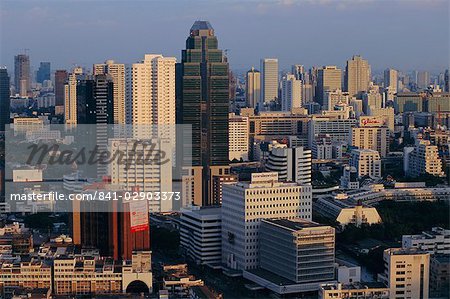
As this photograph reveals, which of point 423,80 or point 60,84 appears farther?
point 423,80

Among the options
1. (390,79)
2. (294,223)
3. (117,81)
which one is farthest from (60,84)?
(294,223)

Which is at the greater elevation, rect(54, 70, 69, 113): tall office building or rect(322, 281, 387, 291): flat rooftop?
rect(54, 70, 69, 113): tall office building

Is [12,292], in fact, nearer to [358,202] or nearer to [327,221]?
[327,221]

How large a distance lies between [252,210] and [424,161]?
5.34m

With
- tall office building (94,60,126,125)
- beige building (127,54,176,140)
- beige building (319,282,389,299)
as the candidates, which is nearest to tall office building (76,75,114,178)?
tall office building (94,60,126,125)

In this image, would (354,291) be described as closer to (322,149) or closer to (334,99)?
(322,149)

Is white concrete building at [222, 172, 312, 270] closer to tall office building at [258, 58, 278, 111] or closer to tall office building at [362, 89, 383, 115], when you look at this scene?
tall office building at [362, 89, 383, 115]

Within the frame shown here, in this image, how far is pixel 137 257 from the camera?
21.9 ft

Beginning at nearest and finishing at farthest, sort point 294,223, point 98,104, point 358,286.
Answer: point 358,286 < point 294,223 < point 98,104

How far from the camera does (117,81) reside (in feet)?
41.9

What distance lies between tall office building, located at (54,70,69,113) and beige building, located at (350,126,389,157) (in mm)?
4542

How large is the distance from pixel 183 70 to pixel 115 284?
4.10m

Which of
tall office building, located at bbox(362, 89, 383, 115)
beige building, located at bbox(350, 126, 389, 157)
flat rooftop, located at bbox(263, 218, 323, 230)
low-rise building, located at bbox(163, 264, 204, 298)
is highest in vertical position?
tall office building, located at bbox(362, 89, 383, 115)

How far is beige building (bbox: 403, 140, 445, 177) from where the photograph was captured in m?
12.0
